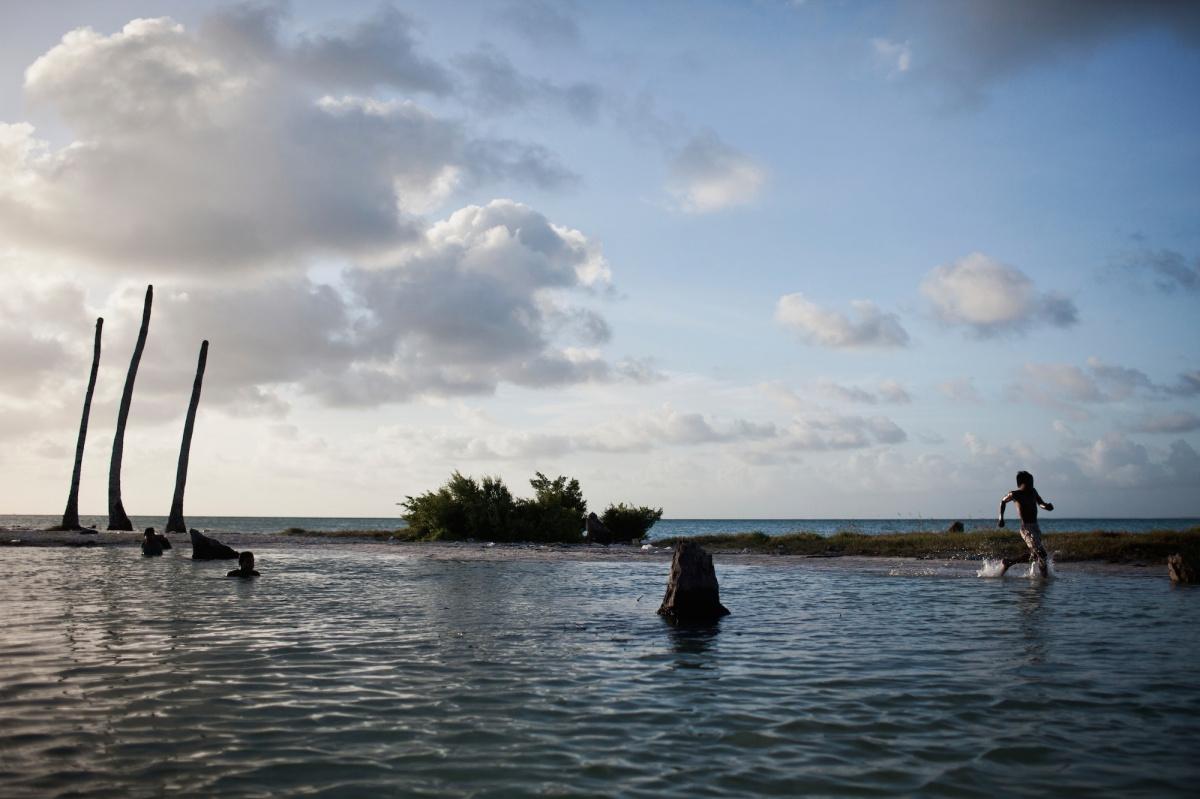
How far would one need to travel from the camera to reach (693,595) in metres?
13.6

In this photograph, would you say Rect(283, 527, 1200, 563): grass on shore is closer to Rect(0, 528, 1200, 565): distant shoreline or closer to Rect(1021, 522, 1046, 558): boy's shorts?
Rect(0, 528, 1200, 565): distant shoreline

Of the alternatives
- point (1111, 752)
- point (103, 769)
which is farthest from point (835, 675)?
point (103, 769)

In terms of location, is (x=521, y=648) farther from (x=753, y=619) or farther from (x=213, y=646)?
(x=753, y=619)

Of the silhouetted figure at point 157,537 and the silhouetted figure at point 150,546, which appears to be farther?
→ the silhouetted figure at point 157,537

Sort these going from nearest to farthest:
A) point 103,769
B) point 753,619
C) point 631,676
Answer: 1. point 103,769
2. point 631,676
3. point 753,619

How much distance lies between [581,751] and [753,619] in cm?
798

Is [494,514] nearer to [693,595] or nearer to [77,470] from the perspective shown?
[77,470]

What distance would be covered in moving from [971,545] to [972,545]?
0.10ft

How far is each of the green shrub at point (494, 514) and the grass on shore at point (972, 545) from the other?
340 inches

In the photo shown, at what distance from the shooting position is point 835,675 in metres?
9.18

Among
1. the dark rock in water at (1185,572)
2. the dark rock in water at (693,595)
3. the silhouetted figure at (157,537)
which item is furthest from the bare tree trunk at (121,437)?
the dark rock in water at (1185,572)

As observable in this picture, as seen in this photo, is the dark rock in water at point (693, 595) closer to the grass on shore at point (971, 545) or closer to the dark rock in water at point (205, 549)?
the grass on shore at point (971, 545)

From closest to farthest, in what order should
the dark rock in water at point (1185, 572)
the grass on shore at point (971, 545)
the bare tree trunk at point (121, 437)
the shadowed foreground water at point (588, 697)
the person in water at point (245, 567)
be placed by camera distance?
the shadowed foreground water at point (588, 697)
the dark rock in water at point (1185, 572)
the person in water at point (245, 567)
the grass on shore at point (971, 545)
the bare tree trunk at point (121, 437)

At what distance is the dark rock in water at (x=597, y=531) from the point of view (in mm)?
42781
